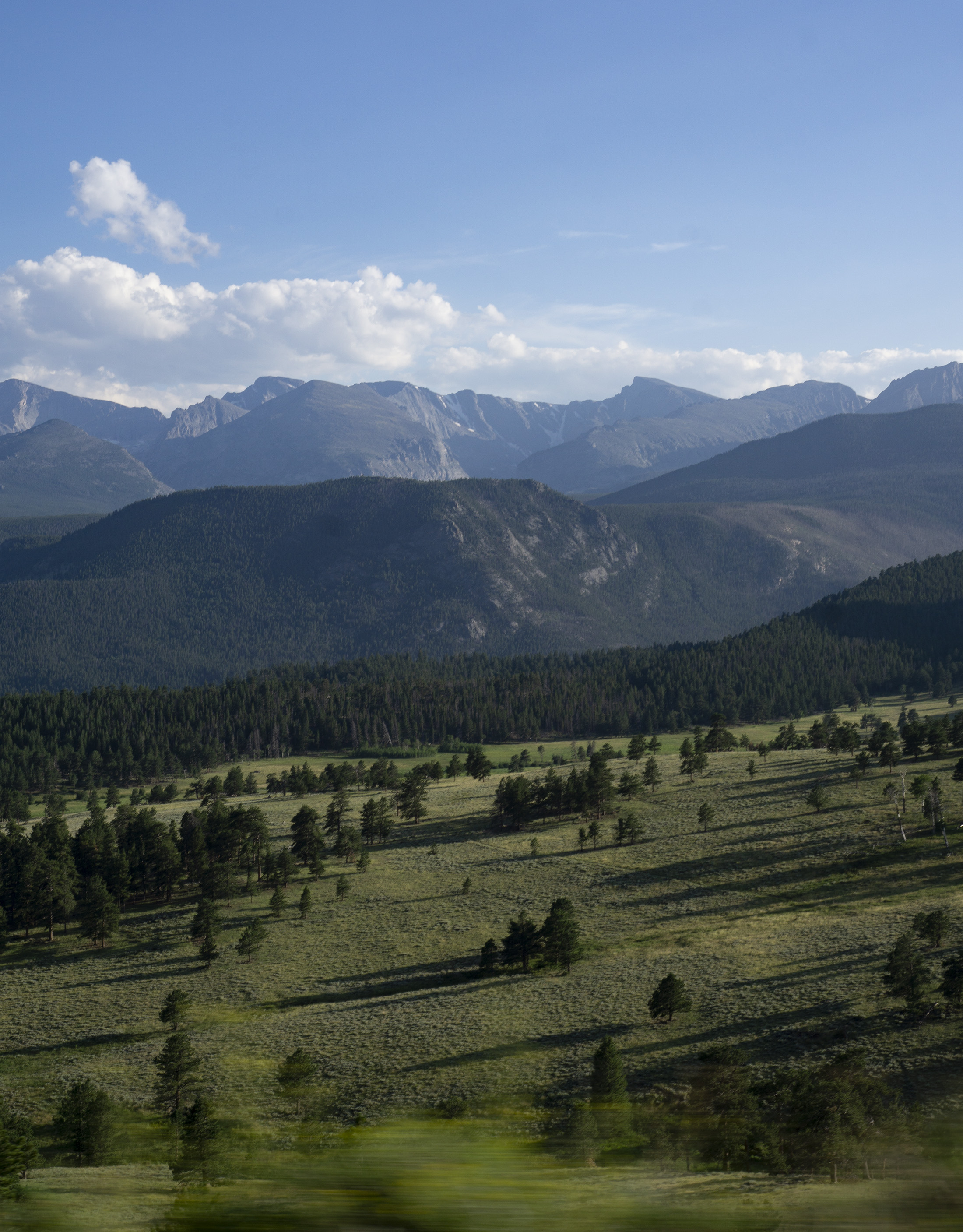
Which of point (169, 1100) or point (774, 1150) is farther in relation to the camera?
point (169, 1100)

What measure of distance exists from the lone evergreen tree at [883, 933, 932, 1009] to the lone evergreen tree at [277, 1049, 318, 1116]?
30.4 metres

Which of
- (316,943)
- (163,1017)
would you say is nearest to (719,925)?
(316,943)

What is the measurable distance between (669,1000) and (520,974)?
1686cm

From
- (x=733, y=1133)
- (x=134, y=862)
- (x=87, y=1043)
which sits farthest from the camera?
(x=134, y=862)

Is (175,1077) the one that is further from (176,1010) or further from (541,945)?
(541,945)

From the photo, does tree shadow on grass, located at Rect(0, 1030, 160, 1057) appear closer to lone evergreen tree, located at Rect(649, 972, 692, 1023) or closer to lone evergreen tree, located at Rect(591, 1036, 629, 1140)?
lone evergreen tree, located at Rect(649, 972, 692, 1023)

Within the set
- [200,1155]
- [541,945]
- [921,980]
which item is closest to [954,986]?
[921,980]

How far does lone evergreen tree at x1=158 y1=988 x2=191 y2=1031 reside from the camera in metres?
56.9

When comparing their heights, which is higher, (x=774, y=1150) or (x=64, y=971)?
(x=774, y=1150)

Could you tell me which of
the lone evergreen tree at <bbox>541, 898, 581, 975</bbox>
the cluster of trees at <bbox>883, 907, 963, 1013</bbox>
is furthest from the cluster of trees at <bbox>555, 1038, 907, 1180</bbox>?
the lone evergreen tree at <bbox>541, 898, 581, 975</bbox>

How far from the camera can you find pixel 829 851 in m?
86.8

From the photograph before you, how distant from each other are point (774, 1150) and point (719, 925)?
6345 cm

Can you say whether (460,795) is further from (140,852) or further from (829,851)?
(829,851)

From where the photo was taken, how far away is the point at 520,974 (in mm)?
65562
